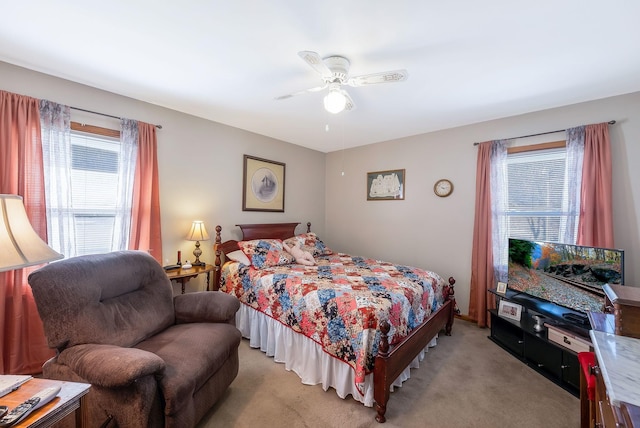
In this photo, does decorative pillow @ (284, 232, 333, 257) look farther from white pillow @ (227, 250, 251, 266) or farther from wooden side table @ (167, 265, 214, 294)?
wooden side table @ (167, 265, 214, 294)

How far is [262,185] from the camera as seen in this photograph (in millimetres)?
4125

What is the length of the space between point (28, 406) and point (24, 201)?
6.64 ft

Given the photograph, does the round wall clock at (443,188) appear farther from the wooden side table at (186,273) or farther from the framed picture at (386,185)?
the wooden side table at (186,273)

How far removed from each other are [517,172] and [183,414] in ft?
13.1

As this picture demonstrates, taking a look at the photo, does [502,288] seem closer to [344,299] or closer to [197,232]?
[344,299]

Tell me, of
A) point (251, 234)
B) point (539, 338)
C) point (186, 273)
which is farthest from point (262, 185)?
point (539, 338)

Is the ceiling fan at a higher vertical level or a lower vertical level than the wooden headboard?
higher

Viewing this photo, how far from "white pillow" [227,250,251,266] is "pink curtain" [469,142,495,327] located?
2.92 metres

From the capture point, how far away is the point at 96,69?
2.25 metres

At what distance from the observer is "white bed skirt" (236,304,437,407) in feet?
6.67

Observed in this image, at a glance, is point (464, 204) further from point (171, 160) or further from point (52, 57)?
point (52, 57)

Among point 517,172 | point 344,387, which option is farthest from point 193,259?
point 517,172

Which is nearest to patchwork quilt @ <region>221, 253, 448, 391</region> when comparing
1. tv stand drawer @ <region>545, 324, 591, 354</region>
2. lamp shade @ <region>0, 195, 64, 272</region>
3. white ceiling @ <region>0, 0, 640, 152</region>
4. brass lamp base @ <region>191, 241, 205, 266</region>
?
brass lamp base @ <region>191, 241, 205, 266</region>

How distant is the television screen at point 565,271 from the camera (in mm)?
2182
